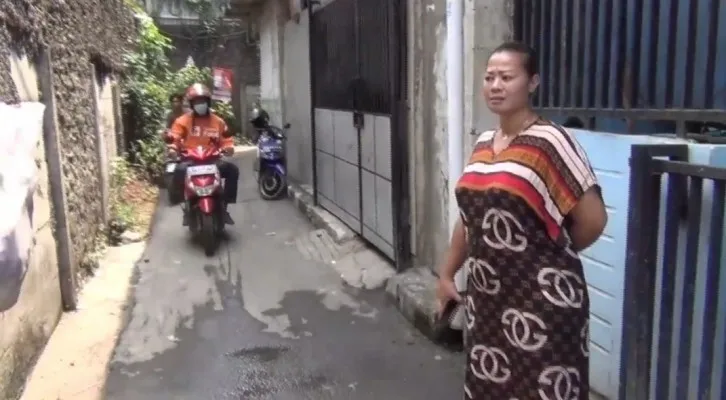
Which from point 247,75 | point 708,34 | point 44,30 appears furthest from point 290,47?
point 247,75

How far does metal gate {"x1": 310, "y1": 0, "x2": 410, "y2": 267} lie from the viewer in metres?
5.93

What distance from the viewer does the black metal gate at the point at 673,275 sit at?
2.21 meters

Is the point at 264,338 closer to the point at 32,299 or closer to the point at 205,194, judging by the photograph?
the point at 32,299

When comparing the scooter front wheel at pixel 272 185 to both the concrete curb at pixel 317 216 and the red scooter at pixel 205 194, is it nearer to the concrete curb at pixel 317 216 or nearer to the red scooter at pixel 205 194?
the concrete curb at pixel 317 216

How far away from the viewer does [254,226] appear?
8.70m

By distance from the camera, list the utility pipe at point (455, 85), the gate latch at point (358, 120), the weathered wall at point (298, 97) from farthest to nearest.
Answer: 1. the weathered wall at point (298, 97)
2. the gate latch at point (358, 120)
3. the utility pipe at point (455, 85)

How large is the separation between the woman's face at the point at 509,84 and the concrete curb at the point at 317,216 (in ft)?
16.6

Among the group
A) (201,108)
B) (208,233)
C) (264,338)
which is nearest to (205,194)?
(208,233)

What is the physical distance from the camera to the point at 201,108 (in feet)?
25.5

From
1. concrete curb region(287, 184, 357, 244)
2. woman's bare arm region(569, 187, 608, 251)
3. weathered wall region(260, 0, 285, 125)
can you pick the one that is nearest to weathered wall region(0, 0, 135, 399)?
concrete curb region(287, 184, 357, 244)

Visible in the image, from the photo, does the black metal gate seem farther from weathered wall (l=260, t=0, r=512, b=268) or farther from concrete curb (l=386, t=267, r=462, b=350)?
concrete curb (l=386, t=267, r=462, b=350)

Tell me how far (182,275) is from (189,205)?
1157mm

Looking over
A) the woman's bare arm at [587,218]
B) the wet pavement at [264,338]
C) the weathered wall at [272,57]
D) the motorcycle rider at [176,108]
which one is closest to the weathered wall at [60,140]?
the wet pavement at [264,338]

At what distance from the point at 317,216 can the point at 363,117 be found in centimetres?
200
